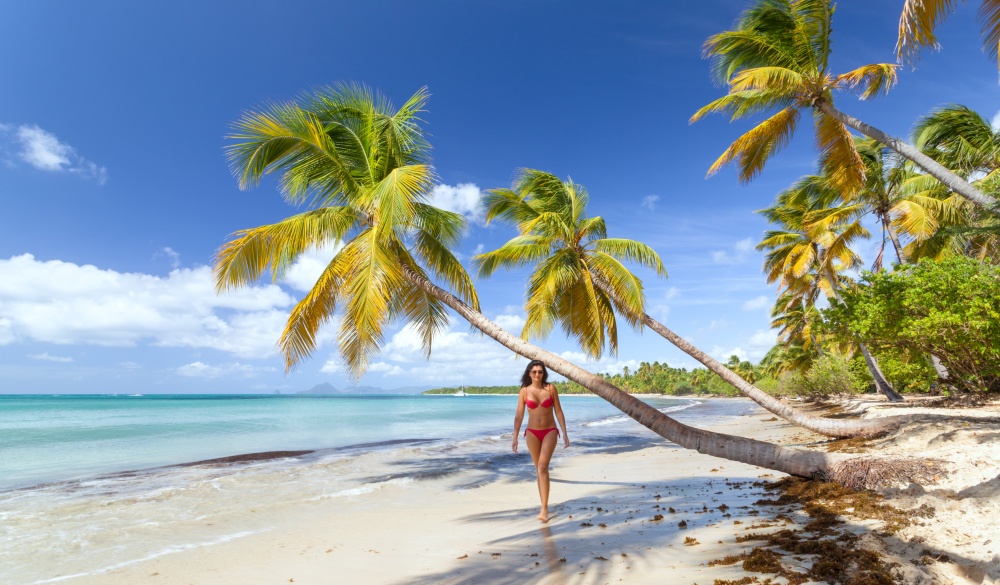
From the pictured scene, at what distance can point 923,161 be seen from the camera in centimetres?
873

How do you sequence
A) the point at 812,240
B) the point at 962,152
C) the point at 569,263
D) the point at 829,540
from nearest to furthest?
the point at 829,540 → the point at 569,263 → the point at 962,152 → the point at 812,240

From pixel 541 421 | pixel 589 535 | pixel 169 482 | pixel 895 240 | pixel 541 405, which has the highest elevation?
pixel 895 240

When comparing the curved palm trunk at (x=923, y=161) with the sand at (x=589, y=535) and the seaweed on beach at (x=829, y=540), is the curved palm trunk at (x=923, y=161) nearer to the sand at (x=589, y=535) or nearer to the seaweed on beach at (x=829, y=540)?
the sand at (x=589, y=535)

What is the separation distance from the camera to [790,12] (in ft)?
34.6

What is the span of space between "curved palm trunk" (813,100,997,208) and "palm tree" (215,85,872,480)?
595 cm

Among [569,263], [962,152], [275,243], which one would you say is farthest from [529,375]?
[962,152]

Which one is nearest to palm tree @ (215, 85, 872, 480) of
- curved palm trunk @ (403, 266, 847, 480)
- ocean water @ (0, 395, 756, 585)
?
curved palm trunk @ (403, 266, 847, 480)

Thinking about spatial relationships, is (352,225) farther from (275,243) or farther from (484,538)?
(484,538)

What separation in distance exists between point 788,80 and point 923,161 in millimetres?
2946

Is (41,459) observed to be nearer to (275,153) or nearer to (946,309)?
(275,153)

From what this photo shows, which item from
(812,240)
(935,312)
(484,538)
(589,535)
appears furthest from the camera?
(812,240)

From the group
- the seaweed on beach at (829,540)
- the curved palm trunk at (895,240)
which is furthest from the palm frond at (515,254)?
the curved palm trunk at (895,240)

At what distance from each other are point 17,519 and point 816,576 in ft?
33.7

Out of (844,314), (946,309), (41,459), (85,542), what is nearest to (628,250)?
(844,314)
